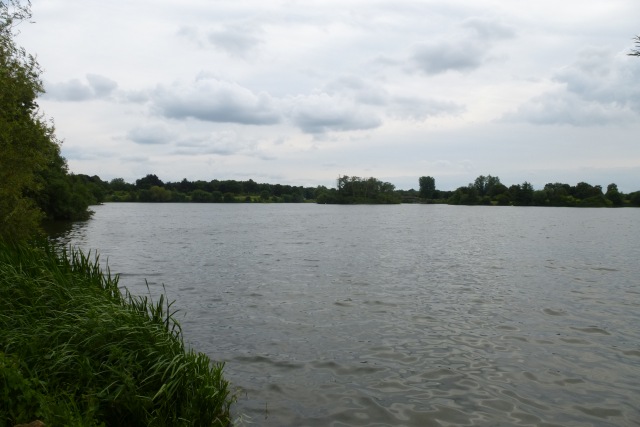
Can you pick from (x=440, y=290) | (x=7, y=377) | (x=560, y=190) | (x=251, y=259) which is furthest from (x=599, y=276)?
(x=560, y=190)

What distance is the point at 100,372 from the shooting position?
7.71 meters

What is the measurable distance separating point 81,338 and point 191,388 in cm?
232

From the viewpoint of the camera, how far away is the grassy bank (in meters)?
6.02

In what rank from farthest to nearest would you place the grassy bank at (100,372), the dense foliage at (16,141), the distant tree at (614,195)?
the distant tree at (614,195) < the dense foliage at (16,141) < the grassy bank at (100,372)

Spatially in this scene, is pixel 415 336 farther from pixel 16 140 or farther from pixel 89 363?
pixel 16 140

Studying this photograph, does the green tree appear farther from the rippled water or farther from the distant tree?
the distant tree

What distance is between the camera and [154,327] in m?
9.21

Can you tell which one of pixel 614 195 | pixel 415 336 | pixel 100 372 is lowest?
pixel 415 336

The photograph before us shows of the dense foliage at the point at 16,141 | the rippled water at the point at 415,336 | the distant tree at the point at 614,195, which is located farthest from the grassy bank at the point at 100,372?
the distant tree at the point at 614,195

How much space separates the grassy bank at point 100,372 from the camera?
6.02 metres

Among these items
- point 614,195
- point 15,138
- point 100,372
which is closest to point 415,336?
point 100,372

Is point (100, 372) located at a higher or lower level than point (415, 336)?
higher

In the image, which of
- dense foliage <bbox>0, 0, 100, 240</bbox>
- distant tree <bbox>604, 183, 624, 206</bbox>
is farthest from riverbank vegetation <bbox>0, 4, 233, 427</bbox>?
distant tree <bbox>604, 183, 624, 206</bbox>

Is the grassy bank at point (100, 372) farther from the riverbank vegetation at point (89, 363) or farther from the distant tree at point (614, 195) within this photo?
the distant tree at point (614, 195)
